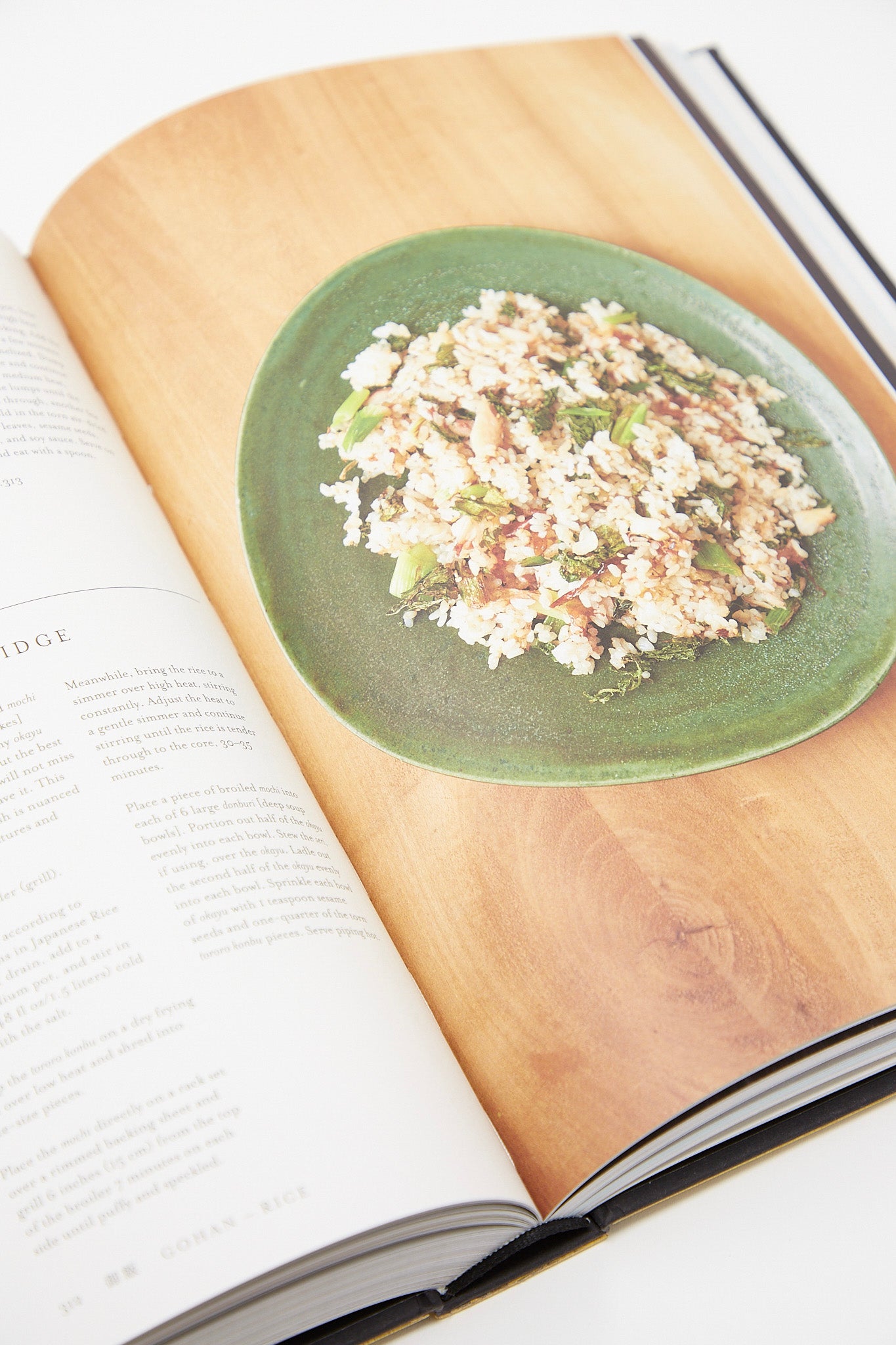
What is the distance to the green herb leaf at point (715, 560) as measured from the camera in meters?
0.60

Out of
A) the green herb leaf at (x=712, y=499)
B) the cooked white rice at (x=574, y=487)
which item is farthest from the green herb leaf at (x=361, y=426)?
the green herb leaf at (x=712, y=499)

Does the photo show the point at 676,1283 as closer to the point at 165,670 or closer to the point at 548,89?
the point at 165,670

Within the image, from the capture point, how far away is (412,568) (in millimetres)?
601

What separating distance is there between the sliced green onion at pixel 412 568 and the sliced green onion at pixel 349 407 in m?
0.12

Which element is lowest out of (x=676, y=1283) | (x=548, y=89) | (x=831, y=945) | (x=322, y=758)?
(x=676, y=1283)

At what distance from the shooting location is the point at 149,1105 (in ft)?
1.37

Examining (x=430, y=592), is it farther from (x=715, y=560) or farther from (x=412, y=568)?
(x=715, y=560)

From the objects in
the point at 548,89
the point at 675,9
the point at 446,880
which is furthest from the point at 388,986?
the point at 675,9

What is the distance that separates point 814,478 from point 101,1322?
0.63 m

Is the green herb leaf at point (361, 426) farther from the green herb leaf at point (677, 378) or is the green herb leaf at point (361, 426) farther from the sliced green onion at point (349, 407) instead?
the green herb leaf at point (677, 378)

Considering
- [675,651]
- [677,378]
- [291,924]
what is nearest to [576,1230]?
[291,924]

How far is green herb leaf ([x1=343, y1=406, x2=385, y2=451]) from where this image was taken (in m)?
0.64

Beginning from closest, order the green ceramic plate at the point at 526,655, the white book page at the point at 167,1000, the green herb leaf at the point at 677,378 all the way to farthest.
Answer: the white book page at the point at 167,1000
the green ceramic plate at the point at 526,655
the green herb leaf at the point at 677,378

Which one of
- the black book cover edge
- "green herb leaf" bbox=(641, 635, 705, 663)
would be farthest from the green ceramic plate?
the black book cover edge
